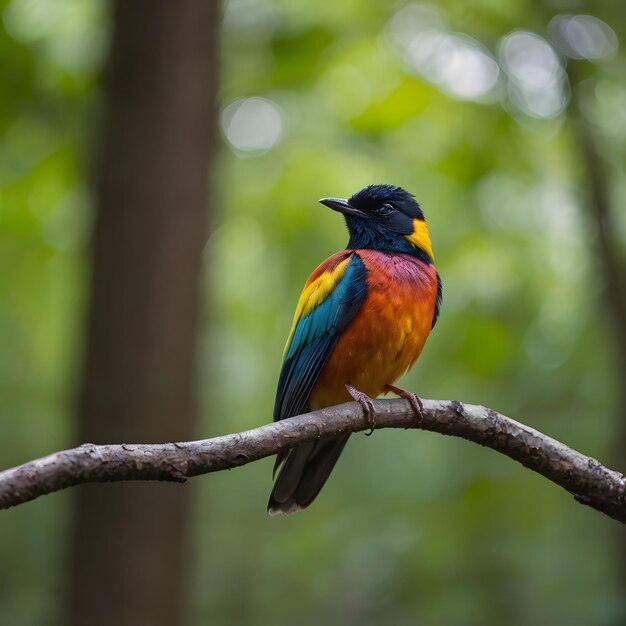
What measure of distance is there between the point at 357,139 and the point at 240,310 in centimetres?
267

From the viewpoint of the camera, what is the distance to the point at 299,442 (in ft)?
10.2

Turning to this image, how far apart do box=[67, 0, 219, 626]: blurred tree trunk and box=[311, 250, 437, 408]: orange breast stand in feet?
5.81

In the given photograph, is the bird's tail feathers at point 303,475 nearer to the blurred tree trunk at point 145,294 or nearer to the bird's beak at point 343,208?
the bird's beak at point 343,208

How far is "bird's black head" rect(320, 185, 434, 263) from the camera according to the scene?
200 inches

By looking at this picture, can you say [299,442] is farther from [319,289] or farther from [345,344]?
[319,289]

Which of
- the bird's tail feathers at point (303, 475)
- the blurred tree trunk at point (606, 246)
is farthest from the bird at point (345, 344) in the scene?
the blurred tree trunk at point (606, 246)

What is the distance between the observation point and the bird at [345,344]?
180 inches

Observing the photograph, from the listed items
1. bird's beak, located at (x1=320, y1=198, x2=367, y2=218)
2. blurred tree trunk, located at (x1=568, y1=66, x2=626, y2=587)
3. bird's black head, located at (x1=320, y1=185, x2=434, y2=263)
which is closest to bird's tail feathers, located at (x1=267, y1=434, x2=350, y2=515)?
bird's black head, located at (x1=320, y1=185, x2=434, y2=263)

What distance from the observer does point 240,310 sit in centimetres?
989

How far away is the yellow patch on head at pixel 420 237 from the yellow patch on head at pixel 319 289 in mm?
473

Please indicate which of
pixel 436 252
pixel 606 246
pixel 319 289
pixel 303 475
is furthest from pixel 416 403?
pixel 436 252

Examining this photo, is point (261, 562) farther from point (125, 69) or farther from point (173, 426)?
point (125, 69)

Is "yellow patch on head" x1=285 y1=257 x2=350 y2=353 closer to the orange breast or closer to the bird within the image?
the bird

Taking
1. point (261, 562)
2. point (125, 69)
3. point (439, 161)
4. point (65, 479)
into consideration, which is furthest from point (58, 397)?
point (65, 479)
